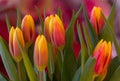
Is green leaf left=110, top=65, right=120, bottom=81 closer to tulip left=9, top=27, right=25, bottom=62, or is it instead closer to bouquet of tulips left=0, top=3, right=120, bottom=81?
bouquet of tulips left=0, top=3, right=120, bottom=81

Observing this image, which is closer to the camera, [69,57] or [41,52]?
[41,52]

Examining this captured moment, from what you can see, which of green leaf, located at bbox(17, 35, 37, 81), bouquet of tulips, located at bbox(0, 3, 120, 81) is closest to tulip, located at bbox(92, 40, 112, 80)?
bouquet of tulips, located at bbox(0, 3, 120, 81)

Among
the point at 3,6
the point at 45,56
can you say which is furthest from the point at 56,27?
the point at 3,6

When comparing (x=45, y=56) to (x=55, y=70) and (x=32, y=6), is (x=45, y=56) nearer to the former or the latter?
(x=55, y=70)

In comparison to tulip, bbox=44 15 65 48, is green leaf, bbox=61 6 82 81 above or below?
below

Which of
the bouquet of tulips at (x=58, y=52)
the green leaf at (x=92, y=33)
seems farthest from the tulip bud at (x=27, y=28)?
the green leaf at (x=92, y=33)

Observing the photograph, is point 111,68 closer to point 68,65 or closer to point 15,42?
point 68,65

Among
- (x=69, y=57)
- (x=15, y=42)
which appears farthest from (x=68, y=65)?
(x=15, y=42)
